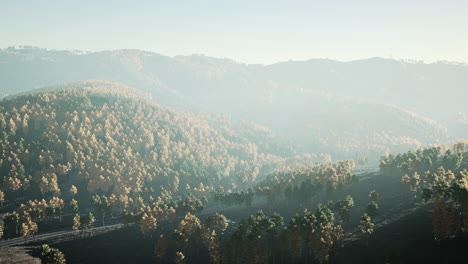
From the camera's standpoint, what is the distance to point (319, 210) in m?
128

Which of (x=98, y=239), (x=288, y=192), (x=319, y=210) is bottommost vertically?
(x=98, y=239)

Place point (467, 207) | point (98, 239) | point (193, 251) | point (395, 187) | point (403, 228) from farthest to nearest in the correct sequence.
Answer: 1. point (395, 187)
2. point (98, 239)
3. point (193, 251)
4. point (403, 228)
5. point (467, 207)

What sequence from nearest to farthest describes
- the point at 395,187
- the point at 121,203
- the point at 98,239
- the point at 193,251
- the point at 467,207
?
the point at 467,207 < the point at 193,251 < the point at 98,239 < the point at 395,187 < the point at 121,203

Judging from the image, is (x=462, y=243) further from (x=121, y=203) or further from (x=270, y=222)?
(x=121, y=203)

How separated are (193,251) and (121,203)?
2919 inches

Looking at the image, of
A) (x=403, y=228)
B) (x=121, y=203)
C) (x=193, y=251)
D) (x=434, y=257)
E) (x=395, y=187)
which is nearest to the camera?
(x=434, y=257)

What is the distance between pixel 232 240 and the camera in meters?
121

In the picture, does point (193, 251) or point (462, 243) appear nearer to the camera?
point (462, 243)

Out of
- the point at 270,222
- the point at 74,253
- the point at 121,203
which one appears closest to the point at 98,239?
the point at 74,253

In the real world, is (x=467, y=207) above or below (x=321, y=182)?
above

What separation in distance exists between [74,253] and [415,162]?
563ft

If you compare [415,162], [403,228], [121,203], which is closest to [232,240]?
[403,228]

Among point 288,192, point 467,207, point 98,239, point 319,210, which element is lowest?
point 98,239

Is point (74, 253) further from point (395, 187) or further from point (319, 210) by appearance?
point (395, 187)
